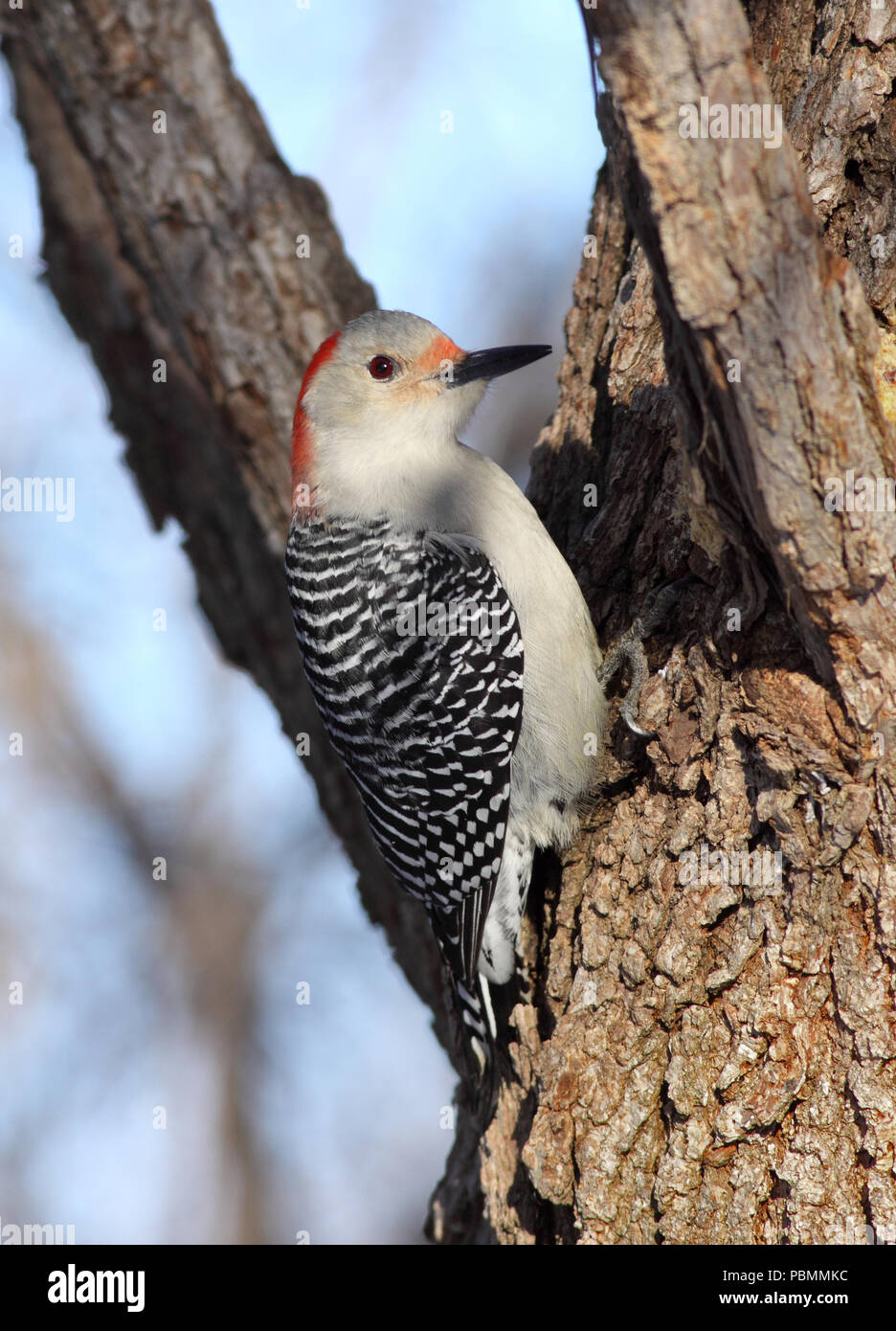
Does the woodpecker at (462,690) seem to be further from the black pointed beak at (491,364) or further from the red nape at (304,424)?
the red nape at (304,424)

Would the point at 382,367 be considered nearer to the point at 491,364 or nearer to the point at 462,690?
the point at 491,364

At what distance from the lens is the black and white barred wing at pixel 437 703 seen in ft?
13.4

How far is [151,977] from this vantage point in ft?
32.0

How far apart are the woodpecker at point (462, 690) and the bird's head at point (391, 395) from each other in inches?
3.8

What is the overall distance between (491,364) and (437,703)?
1474mm

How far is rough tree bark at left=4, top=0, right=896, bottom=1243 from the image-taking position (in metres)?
2.44

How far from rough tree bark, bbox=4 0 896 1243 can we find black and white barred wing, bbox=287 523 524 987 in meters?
0.36

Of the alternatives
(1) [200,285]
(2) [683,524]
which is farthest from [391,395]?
(2) [683,524]

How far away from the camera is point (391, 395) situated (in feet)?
15.1

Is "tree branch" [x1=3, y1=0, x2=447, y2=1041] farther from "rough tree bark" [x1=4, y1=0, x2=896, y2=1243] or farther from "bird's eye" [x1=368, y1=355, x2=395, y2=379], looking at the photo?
"bird's eye" [x1=368, y1=355, x2=395, y2=379]

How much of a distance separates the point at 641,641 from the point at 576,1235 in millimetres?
1975

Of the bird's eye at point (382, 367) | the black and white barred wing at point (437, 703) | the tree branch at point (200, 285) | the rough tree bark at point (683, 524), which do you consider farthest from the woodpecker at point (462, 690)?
the tree branch at point (200, 285)

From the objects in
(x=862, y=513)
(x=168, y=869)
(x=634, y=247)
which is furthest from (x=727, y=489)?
(x=168, y=869)

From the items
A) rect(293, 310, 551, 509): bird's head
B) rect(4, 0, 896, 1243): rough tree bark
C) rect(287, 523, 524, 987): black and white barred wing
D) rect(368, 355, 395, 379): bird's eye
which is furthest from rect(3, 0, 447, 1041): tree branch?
rect(287, 523, 524, 987): black and white barred wing
